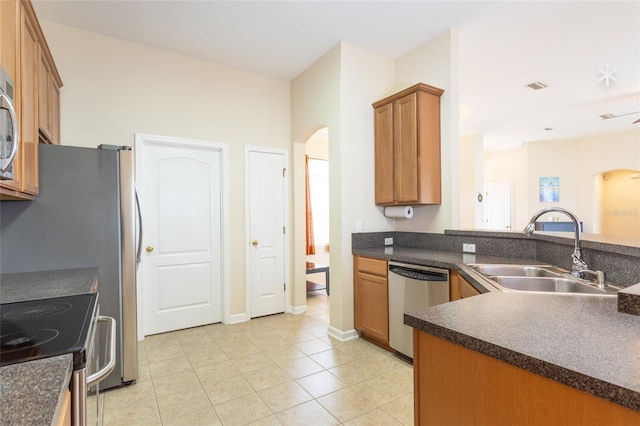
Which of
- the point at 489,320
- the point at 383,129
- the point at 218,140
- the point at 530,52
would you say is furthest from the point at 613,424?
the point at 530,52

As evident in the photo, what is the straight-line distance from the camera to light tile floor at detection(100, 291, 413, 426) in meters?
1.97

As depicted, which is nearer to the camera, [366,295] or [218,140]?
[366,295]

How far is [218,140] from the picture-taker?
12.1 feet

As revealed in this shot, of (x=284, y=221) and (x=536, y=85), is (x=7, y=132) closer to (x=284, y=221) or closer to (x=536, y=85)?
(x=284, y=221)

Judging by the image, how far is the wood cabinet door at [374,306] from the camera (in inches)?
113

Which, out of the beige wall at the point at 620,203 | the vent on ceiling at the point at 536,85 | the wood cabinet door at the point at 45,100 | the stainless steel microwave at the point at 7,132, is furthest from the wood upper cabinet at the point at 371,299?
the beige wall at the point at 620,203

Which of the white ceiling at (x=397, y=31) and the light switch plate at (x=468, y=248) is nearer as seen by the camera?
the white ceiling at (x=397, y=31)

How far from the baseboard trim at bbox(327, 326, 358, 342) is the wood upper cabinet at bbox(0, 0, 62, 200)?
8.72ft

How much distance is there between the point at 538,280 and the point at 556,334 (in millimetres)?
1109

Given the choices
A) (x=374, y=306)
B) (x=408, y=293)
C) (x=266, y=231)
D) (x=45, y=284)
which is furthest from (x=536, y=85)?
(x=45, y=284)

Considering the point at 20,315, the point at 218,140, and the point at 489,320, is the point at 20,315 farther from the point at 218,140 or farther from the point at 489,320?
the point at 218,140

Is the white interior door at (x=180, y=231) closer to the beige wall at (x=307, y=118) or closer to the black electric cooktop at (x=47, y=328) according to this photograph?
the beige wall at (x=307, y=118)

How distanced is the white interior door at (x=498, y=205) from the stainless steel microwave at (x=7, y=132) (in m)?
8.87

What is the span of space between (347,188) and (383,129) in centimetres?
73
